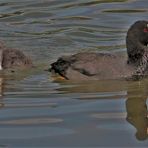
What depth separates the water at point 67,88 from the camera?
28.7 feet

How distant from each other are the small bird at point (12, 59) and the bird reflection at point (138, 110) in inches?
100

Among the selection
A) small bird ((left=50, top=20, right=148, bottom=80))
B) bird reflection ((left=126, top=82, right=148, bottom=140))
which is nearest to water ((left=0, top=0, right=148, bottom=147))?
bird reflection ((left=126, top=82, right=148, bottom=140))

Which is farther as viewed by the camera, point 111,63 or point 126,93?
point 111,63

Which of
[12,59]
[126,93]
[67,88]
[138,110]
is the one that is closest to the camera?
[138,110]

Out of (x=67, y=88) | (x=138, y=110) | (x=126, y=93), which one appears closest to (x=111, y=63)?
(x=67, y=88)

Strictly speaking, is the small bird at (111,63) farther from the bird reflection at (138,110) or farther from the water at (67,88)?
the bird reflection at (138,110)

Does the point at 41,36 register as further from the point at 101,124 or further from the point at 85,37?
the point at 101,124

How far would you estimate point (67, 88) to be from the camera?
1177cm

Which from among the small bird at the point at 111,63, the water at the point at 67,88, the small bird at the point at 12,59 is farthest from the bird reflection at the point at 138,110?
the small bird at the point at 12,59

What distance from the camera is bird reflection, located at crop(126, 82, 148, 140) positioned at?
8.96 metres

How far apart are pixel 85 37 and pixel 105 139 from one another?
23.6ft

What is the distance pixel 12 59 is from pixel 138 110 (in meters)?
4.21

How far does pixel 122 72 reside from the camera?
1247 centimetres

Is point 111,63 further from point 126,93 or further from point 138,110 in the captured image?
point 138,110
